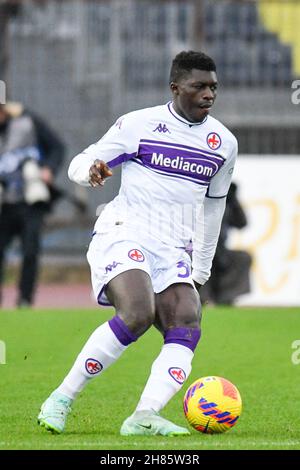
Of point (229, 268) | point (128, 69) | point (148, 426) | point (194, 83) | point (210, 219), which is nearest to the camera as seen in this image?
point (148, 426)

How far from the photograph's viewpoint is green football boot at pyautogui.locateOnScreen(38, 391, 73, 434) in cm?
666

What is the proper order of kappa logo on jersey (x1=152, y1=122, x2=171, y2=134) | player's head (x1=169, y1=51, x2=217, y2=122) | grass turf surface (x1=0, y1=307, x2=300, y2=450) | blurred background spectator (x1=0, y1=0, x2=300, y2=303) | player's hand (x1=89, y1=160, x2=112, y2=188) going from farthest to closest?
blurred background spectator (x1=0, y1=0, x2=300, y2=303)
kappa logo on jersey (x1=152, y1=122, x2=171, y2=134)
player's head (x1=169, y1=51, x2=217, y2=122)
player's hand (x1=89, y1=160, x2=112, y2=188)
grass turf surface (x1=0, y1=307, x2=300, y2=450)

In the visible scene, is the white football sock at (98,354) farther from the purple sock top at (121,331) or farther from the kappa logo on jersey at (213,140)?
the kappa logo on jersey at (213,140)

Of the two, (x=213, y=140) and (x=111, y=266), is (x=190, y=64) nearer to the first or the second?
(x=213, y=140)

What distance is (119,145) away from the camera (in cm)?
697

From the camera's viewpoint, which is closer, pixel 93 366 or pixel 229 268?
pixel 93 366

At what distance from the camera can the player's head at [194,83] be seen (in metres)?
6.90

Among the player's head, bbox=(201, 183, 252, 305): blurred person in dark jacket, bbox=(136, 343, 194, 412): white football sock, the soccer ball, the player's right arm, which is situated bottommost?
bbox=(201, 183, 252, 305): blurred person in dark jacket

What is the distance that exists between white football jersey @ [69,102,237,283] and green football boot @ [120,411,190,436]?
3.22 ft

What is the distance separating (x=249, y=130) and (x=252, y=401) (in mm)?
11739

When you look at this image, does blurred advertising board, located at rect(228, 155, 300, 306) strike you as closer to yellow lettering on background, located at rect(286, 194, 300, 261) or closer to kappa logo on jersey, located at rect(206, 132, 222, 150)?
yellow lettering on background, located at rect(286, 194, 300, 261)

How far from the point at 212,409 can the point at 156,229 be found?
998 millimetres

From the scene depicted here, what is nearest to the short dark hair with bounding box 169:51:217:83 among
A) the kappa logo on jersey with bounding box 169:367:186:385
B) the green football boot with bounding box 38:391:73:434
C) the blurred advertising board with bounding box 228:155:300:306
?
the kappa logo on jersey with bounding box 169:367:186:385

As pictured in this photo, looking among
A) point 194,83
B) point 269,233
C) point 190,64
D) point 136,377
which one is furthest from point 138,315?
point 269,233
